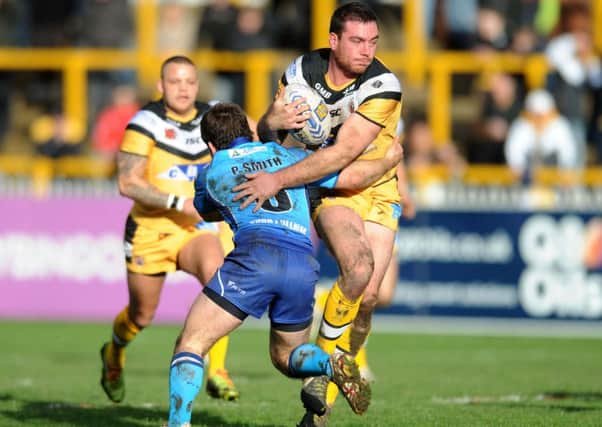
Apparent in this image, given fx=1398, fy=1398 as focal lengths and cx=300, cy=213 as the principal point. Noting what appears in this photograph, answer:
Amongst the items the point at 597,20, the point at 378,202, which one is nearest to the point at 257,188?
the point at 378,202

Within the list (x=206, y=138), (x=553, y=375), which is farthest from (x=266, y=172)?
(x=553, y=375)

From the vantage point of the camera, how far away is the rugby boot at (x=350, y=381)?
26.2 ft

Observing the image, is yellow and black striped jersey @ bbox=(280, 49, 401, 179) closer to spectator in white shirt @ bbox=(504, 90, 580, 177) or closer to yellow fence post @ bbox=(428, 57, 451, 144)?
spectator in white shirt @ bbox=(504, 90, 580, 177)

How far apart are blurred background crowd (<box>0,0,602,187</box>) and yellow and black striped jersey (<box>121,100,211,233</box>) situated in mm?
9213

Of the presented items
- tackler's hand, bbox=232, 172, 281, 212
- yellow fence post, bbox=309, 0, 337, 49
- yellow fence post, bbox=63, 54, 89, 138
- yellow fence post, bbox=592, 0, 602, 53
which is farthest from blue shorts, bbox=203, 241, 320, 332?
yellow fence post, bbox=592, 0, 602, 53

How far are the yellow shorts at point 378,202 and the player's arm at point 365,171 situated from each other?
0.28m

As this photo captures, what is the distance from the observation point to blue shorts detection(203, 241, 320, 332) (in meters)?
8.07

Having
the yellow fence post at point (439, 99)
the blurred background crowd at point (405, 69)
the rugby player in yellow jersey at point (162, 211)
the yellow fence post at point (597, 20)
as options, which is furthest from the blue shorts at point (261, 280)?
the yellow fence post at point (597, 20)

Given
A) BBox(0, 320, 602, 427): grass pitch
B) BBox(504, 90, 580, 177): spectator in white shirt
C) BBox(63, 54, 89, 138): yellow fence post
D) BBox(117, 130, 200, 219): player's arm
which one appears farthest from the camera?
BBox(63, 54, 89, 138): yellow fence post

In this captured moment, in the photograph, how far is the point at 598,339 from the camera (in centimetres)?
1772

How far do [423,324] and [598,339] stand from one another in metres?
2.62

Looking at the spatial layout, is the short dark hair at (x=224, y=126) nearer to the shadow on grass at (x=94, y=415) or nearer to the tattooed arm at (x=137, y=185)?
the shadow on grass at (x=94, y=415)

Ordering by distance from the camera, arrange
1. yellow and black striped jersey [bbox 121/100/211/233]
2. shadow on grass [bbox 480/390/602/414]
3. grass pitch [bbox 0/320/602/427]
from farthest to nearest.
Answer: yellow and black striped jersey [bbox 121/100/211/233] → shadow on grass [bbox 480/390/602/414] → grass pitch [bbox 0/320/602/427]

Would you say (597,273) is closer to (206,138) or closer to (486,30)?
(486,30)
